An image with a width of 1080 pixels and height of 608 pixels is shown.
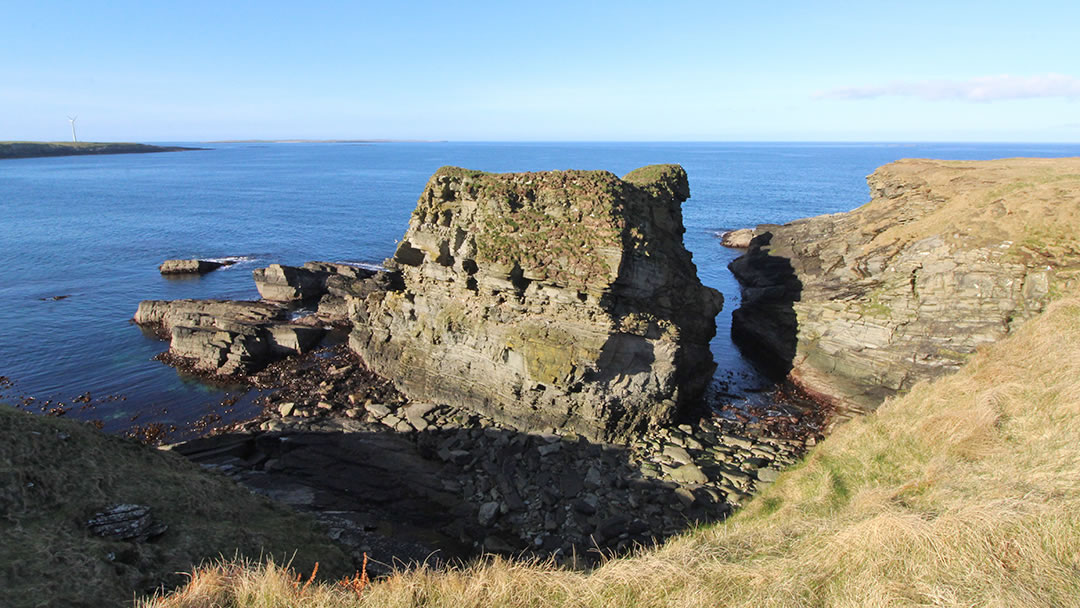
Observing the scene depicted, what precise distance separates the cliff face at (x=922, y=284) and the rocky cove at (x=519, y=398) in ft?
15.0

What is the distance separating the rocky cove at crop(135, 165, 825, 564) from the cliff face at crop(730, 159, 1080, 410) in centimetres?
456

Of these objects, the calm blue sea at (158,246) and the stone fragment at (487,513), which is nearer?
the stone fragment at (487,513)

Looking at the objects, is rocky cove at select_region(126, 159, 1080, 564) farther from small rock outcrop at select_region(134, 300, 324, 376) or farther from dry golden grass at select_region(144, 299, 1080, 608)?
dry golden grass at select_region(144, 299, 1080, 608)

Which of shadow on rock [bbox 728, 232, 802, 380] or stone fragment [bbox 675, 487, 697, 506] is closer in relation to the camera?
stone fragment [bbox 675, 487, 697, 506]

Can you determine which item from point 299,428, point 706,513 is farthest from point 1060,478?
point 299,428

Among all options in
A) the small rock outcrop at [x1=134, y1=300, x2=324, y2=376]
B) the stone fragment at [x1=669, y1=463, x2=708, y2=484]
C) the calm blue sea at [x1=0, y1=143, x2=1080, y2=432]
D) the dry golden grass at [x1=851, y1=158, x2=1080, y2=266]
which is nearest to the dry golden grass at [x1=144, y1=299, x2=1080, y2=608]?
the stone fragment at [x1=669, y1=463, x2=708, y2=484]

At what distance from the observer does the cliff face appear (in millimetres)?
25391

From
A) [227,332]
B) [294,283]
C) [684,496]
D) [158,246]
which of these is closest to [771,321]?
[684,496]

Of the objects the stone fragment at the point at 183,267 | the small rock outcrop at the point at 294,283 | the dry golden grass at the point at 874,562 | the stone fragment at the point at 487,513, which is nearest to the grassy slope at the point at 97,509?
the dry golden grass at the point at 874,562

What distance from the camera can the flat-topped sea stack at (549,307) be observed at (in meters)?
22.5

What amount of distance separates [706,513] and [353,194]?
331 feet

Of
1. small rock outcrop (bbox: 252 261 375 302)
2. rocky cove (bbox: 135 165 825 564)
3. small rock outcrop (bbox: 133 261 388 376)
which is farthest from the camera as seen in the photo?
small rock outcrop (bbox: 252 261 375 302)

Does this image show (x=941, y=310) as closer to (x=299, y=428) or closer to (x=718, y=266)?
(x=718, y=266)

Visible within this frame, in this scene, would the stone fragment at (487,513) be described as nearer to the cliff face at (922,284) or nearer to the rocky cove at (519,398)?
the rocky cove at (519,398)
